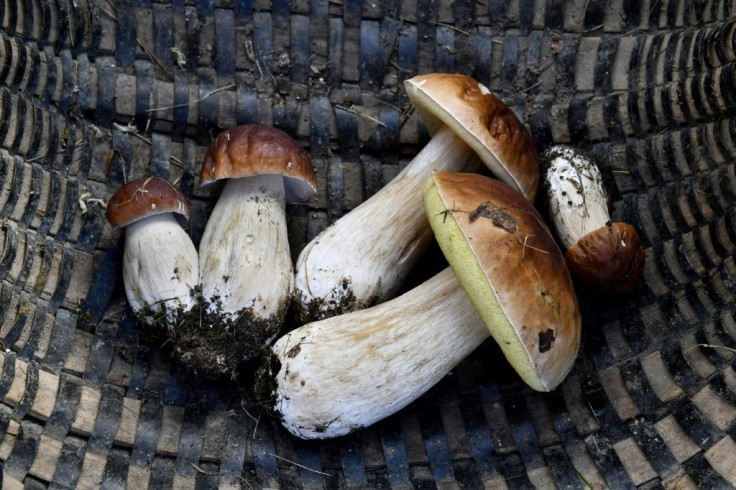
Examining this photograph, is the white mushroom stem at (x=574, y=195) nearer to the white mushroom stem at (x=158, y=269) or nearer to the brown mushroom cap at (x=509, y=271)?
the brown mushroom cap at (x=509, y=271)

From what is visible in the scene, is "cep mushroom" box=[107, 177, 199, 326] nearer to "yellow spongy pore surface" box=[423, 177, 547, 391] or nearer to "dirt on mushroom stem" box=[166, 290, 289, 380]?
"dirt on mushroom stem" box=[166, 290, 289, 380]

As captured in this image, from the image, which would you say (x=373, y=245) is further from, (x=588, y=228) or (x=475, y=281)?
(x=588, y=228)

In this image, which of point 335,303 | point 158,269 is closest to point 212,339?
point 158,269

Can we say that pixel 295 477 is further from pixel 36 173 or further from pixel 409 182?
pixel 36 173

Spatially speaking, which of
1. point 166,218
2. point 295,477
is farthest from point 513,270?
point 166,218

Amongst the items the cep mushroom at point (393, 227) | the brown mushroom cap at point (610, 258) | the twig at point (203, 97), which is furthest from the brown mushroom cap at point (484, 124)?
the twig at point (203, 97)

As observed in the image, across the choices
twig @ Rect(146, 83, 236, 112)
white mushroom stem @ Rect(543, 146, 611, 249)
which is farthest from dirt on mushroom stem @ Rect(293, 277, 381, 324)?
twig @ Rect(146, 83, 236, 112)
